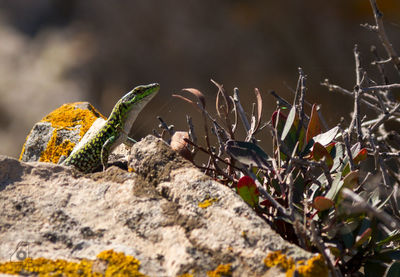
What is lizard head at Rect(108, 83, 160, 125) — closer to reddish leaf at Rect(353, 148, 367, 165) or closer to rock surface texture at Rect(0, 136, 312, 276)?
rock surface texture at Rect(0, 136, 312, 276)

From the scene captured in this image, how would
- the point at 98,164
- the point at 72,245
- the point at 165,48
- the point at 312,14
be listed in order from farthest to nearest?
the point at 165,48 → the point at 312,14 → the point at 98,164 → the point at 72,245

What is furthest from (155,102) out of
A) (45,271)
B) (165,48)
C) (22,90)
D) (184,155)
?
(45,271)

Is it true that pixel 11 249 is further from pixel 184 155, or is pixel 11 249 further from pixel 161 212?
pixel 184 155

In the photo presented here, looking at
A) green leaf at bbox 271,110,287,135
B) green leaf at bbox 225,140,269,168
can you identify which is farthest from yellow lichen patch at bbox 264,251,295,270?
green leaf at bbox 271,110,287,135

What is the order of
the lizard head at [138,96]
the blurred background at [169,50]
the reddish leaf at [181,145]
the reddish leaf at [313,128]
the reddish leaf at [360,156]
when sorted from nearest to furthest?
1. the reddish leaf at [360,156]
2. the reddish leaf at [313,128]
3. the reddish leaf at [181,145]
4. the lizard head at [138,96]
5. the blurred background at [169,50]

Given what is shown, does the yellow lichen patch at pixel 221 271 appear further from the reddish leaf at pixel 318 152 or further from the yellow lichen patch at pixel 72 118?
the yellow lichen patch at pixel 72 118

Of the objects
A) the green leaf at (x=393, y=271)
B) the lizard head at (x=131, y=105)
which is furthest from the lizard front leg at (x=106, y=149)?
the green leaf at (x=393, y=271)
